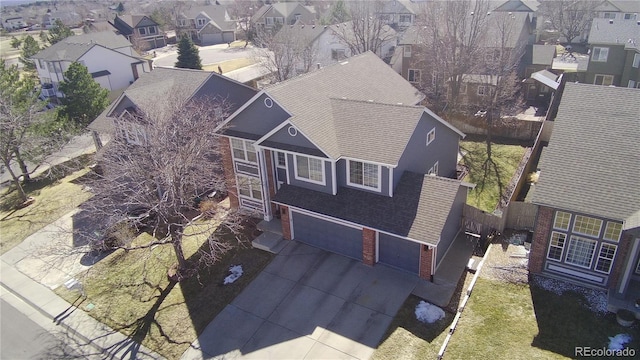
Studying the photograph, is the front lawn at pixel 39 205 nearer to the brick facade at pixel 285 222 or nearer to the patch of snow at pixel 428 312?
the brick facade at pixel 285 222

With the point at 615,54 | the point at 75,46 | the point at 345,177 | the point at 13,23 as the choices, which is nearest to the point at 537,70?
the point at 615,54

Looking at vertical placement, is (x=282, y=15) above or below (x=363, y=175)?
above

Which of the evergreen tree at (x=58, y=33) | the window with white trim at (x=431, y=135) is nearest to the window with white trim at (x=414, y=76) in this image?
the window with white trim at (x=431, y=135)

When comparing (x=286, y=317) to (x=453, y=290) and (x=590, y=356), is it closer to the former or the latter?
(x=453, y=290)

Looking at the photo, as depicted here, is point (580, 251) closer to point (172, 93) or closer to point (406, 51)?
point (172, 93)

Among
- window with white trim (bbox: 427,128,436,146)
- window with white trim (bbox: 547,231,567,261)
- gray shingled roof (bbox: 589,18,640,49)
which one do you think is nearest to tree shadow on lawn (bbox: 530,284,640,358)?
window with white trim (bbox: 547,231,567,261)

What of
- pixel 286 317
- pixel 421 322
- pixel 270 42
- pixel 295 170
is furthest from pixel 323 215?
pixel 270 42

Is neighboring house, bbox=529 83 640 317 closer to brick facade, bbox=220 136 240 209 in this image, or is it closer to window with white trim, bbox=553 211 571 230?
window with white trim, bbox=553 211 571 230
